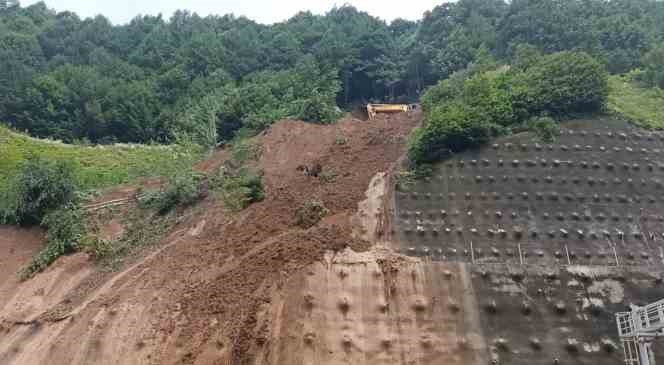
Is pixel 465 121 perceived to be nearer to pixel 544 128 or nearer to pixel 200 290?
pixel 544 128

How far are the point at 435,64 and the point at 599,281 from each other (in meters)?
24.3

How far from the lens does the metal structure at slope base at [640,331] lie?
1326cm

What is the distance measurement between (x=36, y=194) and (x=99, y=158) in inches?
348

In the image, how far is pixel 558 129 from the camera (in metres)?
21.5

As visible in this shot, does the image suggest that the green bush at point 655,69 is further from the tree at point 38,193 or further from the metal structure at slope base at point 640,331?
the tree at point 38,193

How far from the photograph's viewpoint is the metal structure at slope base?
43.5ft

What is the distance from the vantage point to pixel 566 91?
72.3ft

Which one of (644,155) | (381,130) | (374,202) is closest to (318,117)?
(381,130)

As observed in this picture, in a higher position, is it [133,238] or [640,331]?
[133,238]

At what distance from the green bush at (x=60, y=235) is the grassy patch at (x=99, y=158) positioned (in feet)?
10.6

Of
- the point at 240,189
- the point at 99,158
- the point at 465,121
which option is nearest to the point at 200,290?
the point at 240,189

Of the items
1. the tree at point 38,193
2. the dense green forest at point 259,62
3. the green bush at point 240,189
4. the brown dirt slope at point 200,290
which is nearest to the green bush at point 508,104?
the brown dirt slope at point 200,290

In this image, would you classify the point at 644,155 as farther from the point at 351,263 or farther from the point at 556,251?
the point at 351,263

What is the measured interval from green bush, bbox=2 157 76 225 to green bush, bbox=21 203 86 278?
0.43 m
